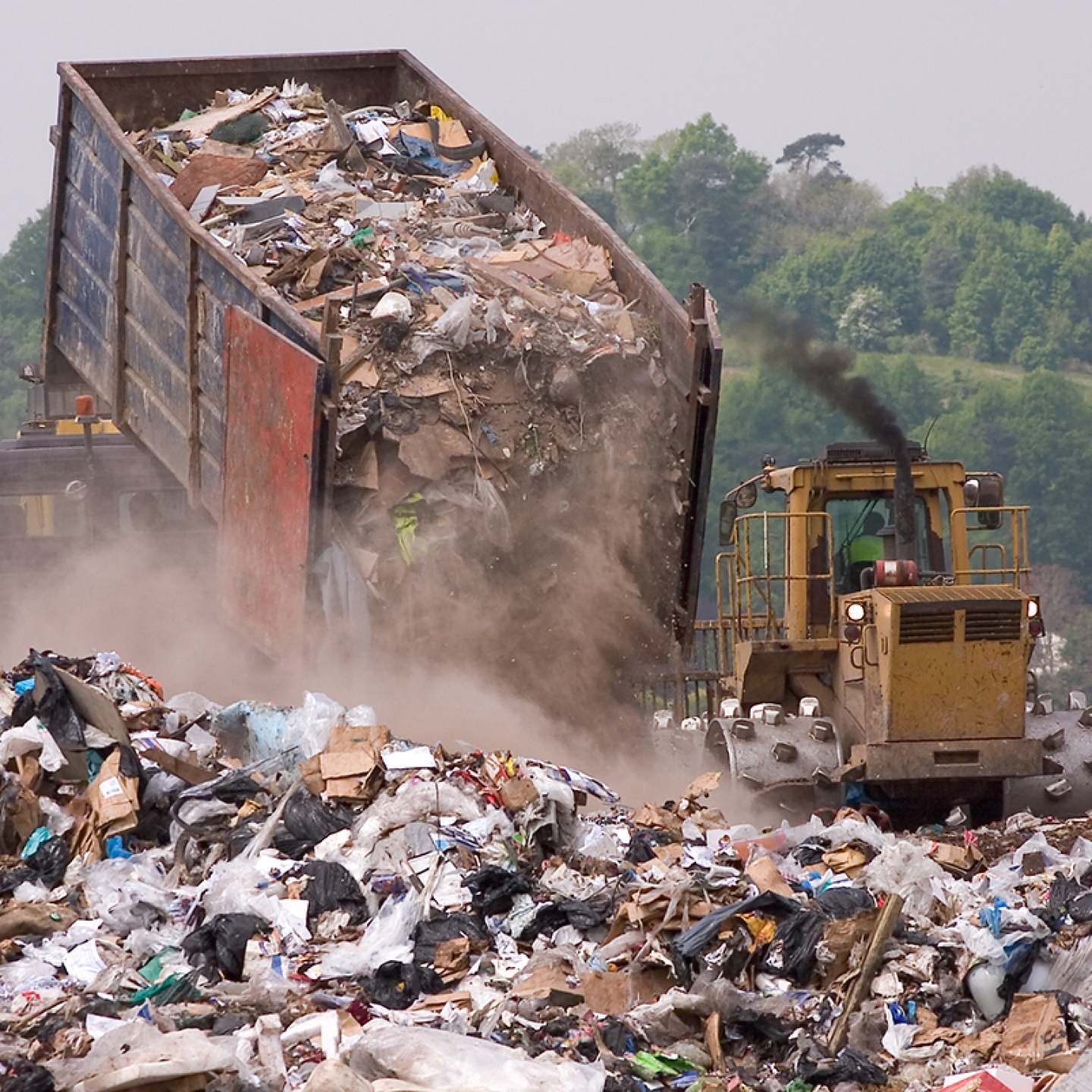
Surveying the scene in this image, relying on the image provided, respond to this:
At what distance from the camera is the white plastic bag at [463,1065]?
475 cm

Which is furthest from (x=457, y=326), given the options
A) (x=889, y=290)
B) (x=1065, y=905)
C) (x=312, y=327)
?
(x=889, y=290)

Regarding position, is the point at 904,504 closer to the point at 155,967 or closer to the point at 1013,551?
the point at 1013,551

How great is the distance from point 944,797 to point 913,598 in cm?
86

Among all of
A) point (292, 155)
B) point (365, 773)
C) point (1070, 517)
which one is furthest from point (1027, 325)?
point (365, 773)

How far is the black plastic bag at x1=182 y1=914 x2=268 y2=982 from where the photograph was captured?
19.2 feet

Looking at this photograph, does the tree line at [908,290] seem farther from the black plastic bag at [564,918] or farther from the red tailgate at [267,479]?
the black plastic bag at [564,918]

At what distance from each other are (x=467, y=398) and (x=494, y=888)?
3094 mm

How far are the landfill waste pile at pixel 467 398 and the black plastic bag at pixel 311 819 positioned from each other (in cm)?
171

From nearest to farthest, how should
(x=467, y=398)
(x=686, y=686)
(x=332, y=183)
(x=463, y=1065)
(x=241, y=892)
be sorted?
(x=463, y=1065)
(x=241, y=892)
(x=467, y=398)
(x=686, y=686)
(x=332, y=183)

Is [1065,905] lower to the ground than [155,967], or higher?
higher

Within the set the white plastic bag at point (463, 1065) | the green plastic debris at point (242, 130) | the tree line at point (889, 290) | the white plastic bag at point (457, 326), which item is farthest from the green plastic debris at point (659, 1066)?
the tree line at point (889, 290)

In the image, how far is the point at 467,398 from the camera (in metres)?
8.88

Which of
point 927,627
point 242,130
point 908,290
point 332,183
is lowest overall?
point 927,627

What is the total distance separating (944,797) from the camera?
816 cm
